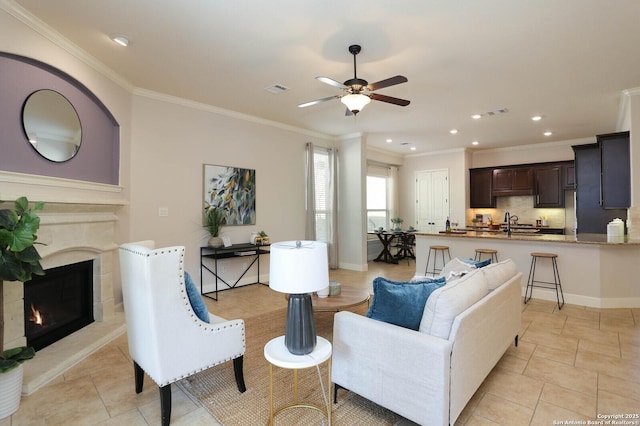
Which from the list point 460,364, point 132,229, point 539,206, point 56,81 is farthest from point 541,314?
point 56,81

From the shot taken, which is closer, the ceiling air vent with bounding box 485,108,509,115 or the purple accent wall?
the purple accent wall

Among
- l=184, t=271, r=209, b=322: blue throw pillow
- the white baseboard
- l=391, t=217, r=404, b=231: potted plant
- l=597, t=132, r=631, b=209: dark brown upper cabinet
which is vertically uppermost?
l=597, t=132, r=631, b=209: dark brown upper cabinet

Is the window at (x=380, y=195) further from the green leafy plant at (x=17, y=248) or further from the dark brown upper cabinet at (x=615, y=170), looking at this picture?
the green leafy plant at (x=17, y=248)

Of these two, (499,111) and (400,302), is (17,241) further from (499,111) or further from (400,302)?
(499,111)

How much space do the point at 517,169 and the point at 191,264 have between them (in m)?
7.51

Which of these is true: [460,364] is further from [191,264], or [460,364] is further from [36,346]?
[191,264]

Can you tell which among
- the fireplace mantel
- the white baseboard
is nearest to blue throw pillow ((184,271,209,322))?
the fireplace mantel

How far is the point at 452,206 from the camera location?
849 centimetres

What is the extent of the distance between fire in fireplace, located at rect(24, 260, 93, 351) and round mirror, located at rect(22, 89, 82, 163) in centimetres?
112

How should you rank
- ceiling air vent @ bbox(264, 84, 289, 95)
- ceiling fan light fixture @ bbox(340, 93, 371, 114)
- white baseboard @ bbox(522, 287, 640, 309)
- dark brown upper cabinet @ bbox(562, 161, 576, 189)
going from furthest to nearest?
1. dark brown upper cabinet @ bbox(562, 161, 576, 189)
2. white baseboard @ bbox(522, 287, 640, 309)
3. ceiling air vent @ bbox(264, 84, 289, 95)
4. ceiling fan light fixture @ bbox(340, 93, 371, 114)

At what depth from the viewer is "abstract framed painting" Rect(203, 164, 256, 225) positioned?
4988mm

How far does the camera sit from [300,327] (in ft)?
6.04

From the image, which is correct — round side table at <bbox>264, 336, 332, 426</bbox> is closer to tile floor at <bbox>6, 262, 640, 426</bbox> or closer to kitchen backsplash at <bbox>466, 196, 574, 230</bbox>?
tile floor at <bbox>6, 262, 640, 426</bbox>

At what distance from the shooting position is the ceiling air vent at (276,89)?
4133mm
